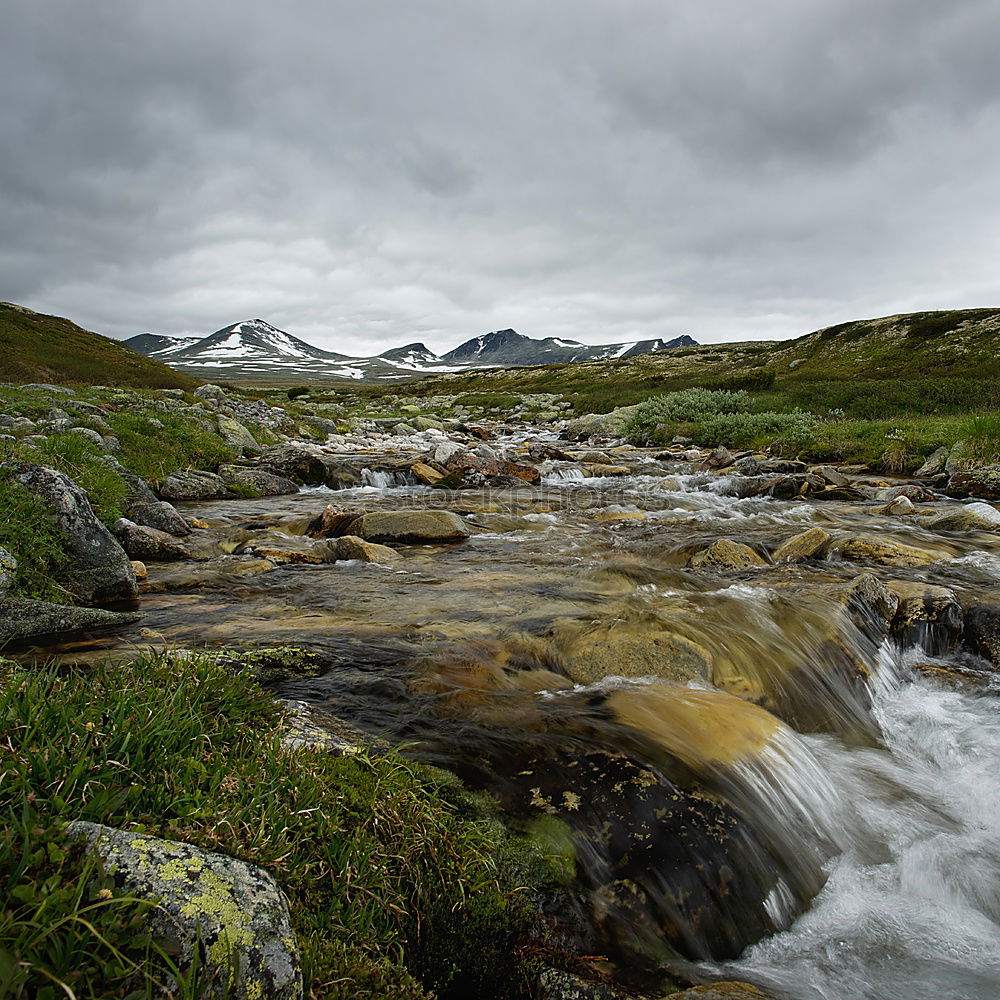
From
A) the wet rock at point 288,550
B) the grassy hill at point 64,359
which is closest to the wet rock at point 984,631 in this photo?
the wet rock at point 288,550

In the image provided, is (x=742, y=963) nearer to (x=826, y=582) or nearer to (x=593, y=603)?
(x=593, y=603)

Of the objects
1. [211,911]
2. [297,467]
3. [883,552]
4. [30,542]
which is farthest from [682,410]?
[211,911]

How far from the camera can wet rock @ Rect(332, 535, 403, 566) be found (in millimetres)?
9297

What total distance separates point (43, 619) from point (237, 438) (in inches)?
612

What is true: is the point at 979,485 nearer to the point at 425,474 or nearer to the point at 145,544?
the point at 425,474

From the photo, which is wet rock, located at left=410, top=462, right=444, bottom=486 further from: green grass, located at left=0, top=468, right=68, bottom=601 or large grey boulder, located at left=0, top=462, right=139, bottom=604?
green grass, located at left=0, top=468, right=68, bottom=601

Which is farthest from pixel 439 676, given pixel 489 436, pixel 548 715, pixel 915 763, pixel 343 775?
pixel 489 436

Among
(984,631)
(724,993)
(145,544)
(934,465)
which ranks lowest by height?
(724,993)

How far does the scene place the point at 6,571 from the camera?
5.38 m

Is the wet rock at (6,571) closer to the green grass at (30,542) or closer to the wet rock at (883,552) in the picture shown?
the green grass at (30,542)

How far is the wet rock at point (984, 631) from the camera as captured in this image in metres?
6.44

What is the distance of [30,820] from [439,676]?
10.8 feet

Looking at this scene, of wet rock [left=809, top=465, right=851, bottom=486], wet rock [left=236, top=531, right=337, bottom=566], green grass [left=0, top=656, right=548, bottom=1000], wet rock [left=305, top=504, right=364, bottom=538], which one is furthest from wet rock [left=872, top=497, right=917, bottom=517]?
green grass [left=0, top=656, right=548, bottom=1000]

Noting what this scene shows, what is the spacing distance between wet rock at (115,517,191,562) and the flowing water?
0.55m
